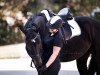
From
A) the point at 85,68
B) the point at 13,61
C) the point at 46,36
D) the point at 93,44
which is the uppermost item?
the point at 46,36

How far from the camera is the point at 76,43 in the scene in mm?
6508

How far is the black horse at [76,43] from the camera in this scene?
5.39 metres

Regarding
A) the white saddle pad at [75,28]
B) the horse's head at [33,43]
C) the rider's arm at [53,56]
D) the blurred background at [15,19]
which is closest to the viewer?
the horse's head at [33,43]

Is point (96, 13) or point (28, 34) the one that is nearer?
point (28, 34)

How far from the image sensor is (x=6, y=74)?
1098 cm

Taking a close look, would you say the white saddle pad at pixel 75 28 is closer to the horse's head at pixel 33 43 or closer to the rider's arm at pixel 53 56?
the rider's arm at pixel 53 56

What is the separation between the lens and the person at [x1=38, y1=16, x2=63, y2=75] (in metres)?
5.55

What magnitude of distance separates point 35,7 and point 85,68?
12.3 metres

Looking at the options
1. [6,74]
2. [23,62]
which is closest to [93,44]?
[6,74]

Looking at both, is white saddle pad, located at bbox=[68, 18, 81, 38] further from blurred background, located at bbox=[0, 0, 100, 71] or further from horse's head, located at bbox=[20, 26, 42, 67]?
blurred background, located at bbox=[0, 0, 100, 71]

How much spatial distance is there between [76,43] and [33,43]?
1309 millimetres

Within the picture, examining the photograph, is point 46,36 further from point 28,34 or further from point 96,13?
point 96,13

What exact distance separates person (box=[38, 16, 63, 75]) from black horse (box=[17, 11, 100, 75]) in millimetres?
96

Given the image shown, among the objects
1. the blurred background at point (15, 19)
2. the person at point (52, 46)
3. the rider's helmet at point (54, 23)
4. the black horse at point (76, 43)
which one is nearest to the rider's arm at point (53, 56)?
the person at point (52, 46)
